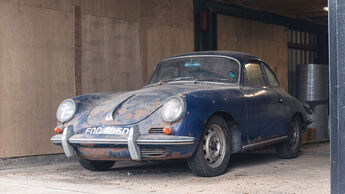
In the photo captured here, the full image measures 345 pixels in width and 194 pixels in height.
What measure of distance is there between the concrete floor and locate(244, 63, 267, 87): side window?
43.8 inches

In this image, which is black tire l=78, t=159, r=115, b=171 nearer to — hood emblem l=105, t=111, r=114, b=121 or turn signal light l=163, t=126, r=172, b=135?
hood emblem l=105, t=111, r=114, b=121

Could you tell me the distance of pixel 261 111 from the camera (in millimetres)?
7141

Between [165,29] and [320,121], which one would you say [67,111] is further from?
[320,121]

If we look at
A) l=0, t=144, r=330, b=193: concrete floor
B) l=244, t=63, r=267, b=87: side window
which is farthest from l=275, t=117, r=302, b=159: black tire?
l=244, t=63, r=267, b=87: side window

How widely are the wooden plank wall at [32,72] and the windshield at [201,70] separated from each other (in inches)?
77.4

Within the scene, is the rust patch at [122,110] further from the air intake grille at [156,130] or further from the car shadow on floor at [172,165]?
the car shadow on floor at [172,165]

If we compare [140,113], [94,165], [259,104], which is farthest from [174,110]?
[259,104]

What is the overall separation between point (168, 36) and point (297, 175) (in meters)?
5.46

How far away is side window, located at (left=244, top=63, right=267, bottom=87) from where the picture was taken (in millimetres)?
7301

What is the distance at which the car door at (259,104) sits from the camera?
687 centimetres

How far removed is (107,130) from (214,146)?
4.04 ft

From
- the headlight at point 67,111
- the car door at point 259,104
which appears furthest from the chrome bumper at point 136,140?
the car door at point 259,104

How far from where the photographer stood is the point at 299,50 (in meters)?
16.8

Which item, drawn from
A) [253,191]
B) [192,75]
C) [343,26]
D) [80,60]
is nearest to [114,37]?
[80,60]
